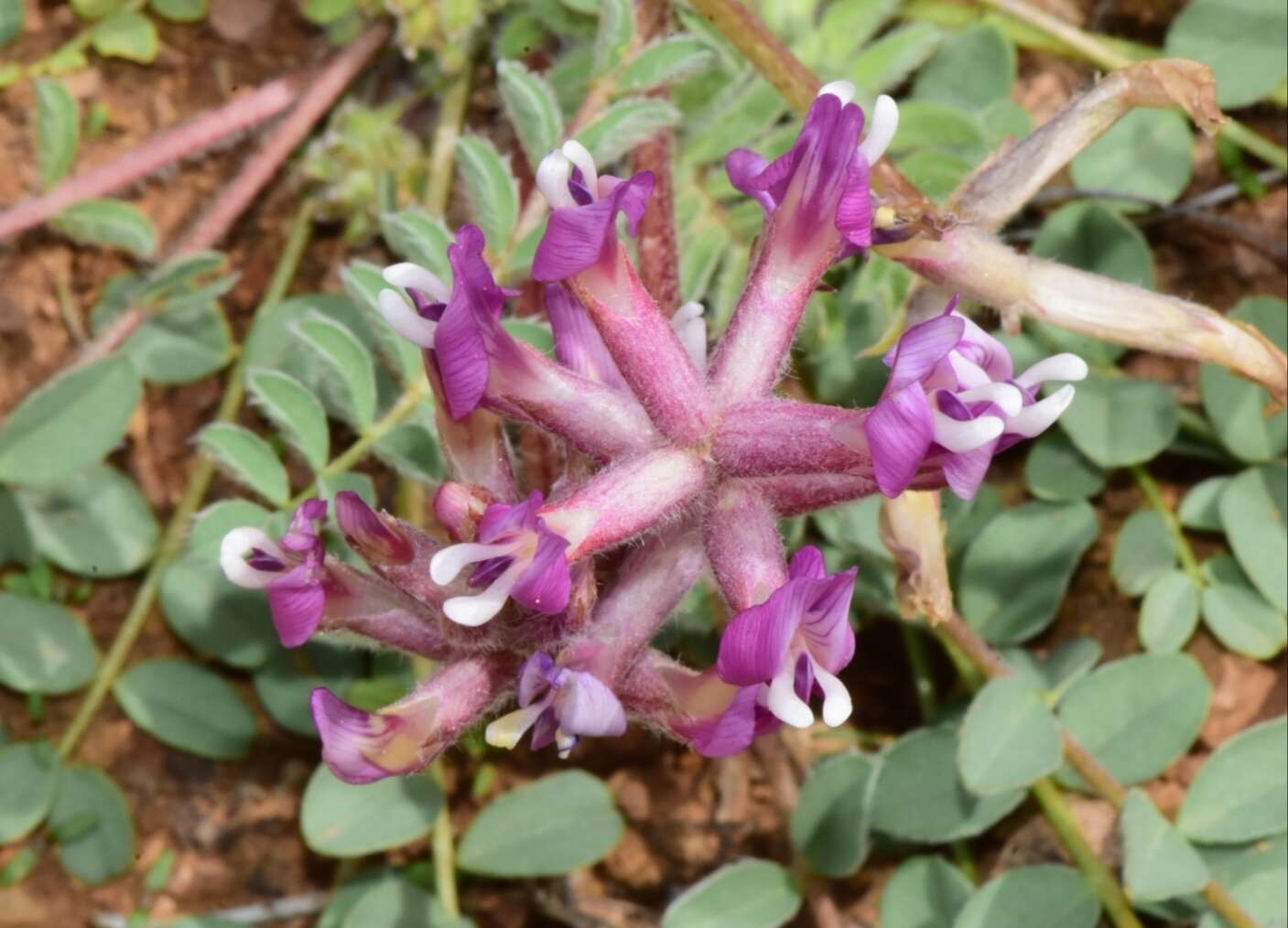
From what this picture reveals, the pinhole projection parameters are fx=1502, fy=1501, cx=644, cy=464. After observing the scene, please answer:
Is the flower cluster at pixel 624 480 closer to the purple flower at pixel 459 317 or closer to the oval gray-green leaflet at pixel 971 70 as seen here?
the purple flower at pixel 459 317

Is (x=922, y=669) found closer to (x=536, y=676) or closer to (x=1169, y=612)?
(x=1169, y=612)

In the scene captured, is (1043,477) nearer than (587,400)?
No

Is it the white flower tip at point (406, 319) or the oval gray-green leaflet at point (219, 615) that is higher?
the white flower tip at point (406, 319)

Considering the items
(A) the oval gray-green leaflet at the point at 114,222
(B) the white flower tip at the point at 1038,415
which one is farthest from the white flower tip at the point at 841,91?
(A) the oval gray-green leaflet at the point at 114,222

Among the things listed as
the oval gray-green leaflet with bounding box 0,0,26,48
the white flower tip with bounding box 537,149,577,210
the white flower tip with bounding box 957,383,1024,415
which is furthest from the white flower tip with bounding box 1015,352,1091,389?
the oval gray-green leaflet with bounding box 0,0,26,48

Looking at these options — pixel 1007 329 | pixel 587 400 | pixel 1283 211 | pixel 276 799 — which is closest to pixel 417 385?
pixel 587 400

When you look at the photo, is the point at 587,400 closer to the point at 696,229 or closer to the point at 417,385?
the point at 417,385
